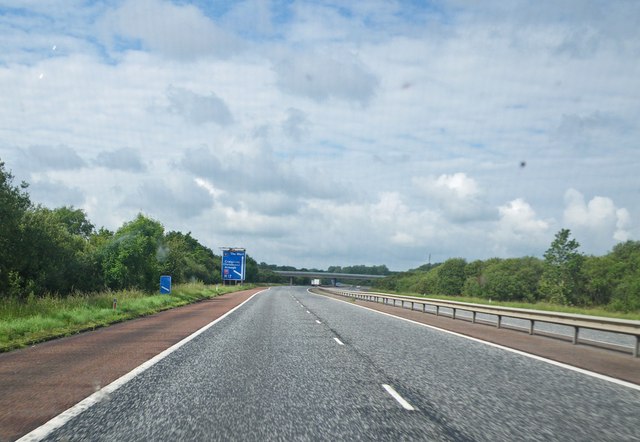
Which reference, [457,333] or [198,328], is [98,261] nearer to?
Result: [198,328]

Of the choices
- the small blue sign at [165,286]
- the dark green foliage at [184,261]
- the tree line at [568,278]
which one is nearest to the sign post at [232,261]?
the dark green foliage at [184,261]

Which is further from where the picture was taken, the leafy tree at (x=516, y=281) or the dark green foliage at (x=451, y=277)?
the dark green foliage at (x=451, y=277)

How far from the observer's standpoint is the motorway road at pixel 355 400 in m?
6.36

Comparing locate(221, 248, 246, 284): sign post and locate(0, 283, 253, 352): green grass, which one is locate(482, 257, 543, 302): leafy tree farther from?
locate(0, 283, 253, 352): green grass

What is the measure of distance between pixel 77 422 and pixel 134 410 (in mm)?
778

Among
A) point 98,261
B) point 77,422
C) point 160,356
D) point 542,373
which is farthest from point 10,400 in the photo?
point 98,261

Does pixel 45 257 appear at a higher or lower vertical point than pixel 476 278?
lower

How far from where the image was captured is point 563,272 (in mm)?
A: 93062

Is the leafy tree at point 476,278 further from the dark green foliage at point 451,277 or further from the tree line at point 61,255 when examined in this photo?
the tree line at point 61,255

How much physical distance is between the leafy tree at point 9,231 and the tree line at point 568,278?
2511 inches

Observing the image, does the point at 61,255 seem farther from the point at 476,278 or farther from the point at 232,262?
the point at 476,278

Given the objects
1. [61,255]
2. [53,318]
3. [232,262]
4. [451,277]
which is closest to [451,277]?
[451,277]

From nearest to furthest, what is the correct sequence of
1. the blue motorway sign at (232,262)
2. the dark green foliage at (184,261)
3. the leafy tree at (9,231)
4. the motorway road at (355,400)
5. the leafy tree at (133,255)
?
the motorway road at (355,400)
the leafy tree at (9,231)
the leafy tree at (133,255)
the dark green foliage at (184,261)
the blue motorway sign at (232,262)

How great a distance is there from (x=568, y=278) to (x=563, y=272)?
1.14 meters
